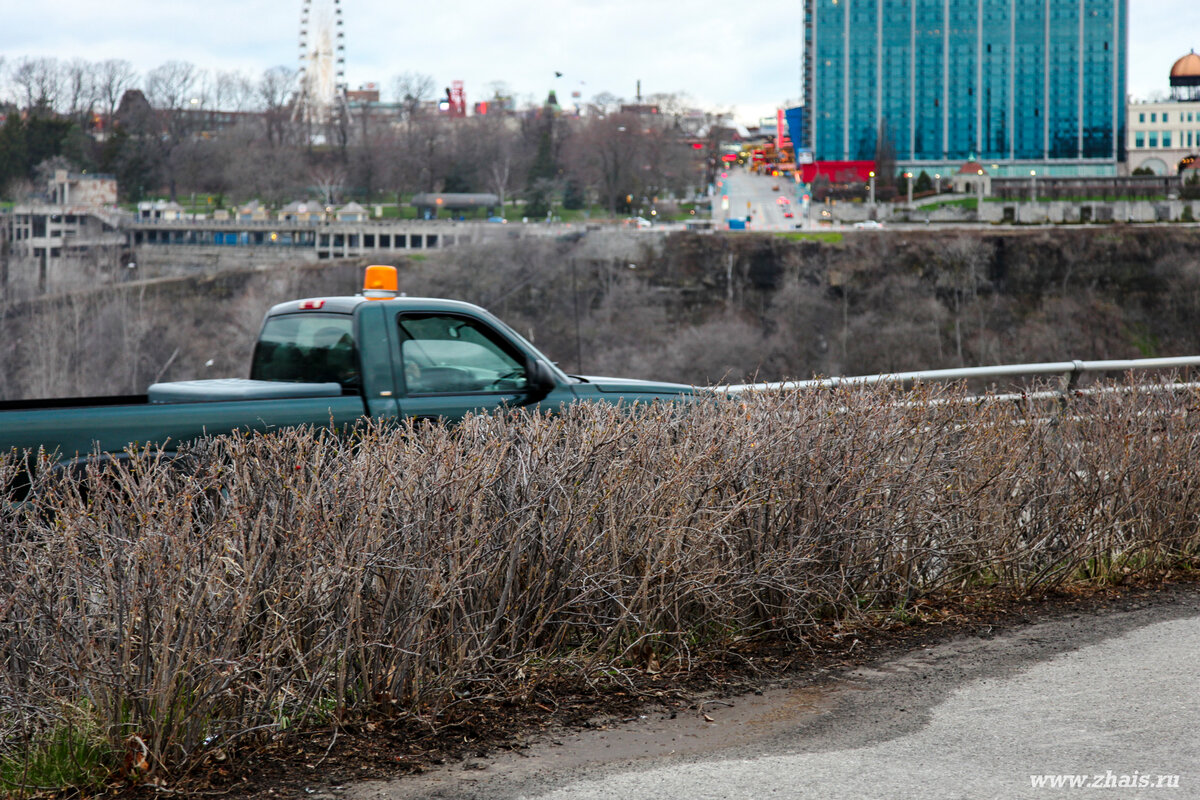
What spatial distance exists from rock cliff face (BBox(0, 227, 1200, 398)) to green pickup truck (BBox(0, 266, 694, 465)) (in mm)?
64109

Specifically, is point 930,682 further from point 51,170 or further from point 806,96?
point 806,96

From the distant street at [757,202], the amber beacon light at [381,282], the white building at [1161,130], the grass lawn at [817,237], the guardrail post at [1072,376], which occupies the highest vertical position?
the white building at [1161,130]

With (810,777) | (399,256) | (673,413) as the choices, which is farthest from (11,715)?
(399,256)

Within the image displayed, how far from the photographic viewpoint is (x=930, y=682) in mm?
4879

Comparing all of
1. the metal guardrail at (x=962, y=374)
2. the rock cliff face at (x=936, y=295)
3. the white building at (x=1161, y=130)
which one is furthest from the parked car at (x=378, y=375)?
the white building at (x=1161, y=130)

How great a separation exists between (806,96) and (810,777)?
524ft

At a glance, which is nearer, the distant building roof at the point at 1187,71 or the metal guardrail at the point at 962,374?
the metal guardrail at the point at 962,374

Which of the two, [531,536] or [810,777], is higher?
[531,536]

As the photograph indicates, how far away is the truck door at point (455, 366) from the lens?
7238 millimetres

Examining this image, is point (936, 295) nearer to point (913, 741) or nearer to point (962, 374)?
point (962, 374)

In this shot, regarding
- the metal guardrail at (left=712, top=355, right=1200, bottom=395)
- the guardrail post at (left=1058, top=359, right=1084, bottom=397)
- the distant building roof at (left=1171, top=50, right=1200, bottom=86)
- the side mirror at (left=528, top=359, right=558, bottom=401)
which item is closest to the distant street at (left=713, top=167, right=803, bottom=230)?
the distant building roof at (left=1171, top=50, right=1200, bottom=86)

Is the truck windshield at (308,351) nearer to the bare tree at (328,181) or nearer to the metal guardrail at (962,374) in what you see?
the metal guardrail at (962,374)

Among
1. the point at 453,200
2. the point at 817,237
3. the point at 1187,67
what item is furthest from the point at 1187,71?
the point at 453,200

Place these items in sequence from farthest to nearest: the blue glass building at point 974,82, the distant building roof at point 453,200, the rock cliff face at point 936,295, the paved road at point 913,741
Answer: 1. the blue glass building at point 974,82
2. the distant building roof at point 453,200
3. the rock cliff face at point 936,295
4. the paved road at point 913,741
